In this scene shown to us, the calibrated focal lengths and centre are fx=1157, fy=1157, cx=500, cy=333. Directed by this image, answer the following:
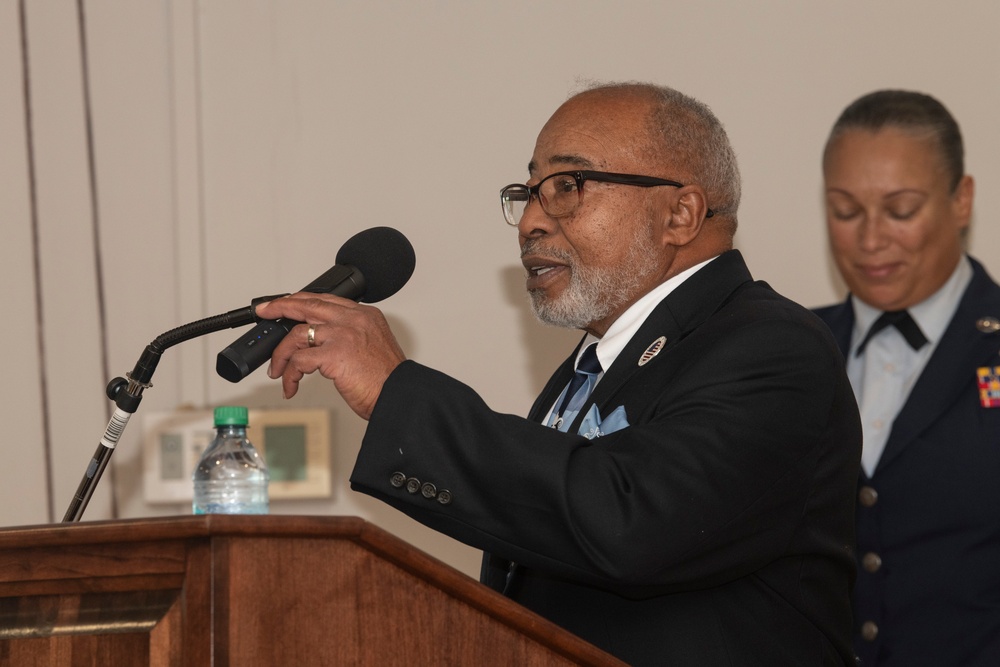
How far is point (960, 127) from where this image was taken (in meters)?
2.89

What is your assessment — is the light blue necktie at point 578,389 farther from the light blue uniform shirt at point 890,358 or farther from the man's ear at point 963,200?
the man's ear at point 963,200

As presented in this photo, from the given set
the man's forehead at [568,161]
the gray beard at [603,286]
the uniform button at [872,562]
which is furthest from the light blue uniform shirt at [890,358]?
the man's forehead at [568,161]

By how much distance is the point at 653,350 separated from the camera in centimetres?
169

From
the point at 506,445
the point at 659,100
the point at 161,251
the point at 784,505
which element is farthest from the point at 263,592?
the point at 161,251

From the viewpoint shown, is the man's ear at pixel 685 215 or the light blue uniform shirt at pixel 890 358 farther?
the light blue uniform shirt at pixel 890 358

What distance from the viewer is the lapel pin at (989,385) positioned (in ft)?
8.19

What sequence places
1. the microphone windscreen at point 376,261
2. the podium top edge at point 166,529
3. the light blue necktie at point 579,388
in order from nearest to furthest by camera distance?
the podium top edge at point 166,529 < the microphone windscreen at point 376,261 < the light blue necktie at point 579,388

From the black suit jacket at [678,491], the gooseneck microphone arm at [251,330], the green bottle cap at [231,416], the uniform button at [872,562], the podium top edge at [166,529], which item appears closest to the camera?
the podium top edge at [166,529]

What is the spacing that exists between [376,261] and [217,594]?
2.64 feet

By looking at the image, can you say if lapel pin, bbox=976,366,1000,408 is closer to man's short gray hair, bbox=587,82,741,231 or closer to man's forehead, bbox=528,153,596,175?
man's short gray hair, bbox=587,82,741,231

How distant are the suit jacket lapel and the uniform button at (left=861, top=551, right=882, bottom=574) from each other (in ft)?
0.64

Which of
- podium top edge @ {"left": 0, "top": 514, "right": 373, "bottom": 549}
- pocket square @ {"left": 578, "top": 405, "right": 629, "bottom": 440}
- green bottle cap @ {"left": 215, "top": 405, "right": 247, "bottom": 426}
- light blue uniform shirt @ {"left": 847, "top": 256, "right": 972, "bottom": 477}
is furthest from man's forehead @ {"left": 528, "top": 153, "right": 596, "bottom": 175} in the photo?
podium top edge @ {"left": 0, "top": 514, "right": 373, "bottom": 549}

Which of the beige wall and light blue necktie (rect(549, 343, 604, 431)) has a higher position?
the beige wall

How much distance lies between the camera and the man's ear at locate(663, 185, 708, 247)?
1.98m
